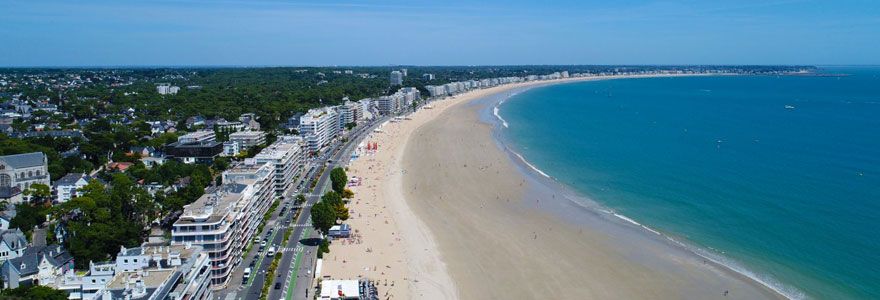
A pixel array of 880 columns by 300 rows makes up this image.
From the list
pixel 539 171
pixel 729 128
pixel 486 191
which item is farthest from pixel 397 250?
pixel 729 128

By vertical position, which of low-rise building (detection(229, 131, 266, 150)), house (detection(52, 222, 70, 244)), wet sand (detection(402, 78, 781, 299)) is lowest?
wet sand (detection(402, 78, 781, 299))

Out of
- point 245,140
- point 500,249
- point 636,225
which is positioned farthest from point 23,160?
point 636,225

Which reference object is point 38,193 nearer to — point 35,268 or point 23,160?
point 23,160

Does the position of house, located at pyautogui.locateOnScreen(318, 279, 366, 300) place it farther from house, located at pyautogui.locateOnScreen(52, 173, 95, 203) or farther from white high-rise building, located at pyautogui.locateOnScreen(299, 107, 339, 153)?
white high-rise building, located at pyautogui.locateOnScreen(299, 107, 339, 153)

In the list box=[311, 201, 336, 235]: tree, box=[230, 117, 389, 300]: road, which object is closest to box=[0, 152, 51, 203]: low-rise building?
box=[230, 117, 389, 300]: road

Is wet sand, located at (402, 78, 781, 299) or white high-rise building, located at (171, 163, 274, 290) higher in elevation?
white high-rise building, located at (171, 163, 274, 290)

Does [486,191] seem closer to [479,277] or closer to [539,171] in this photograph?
[539,171]
